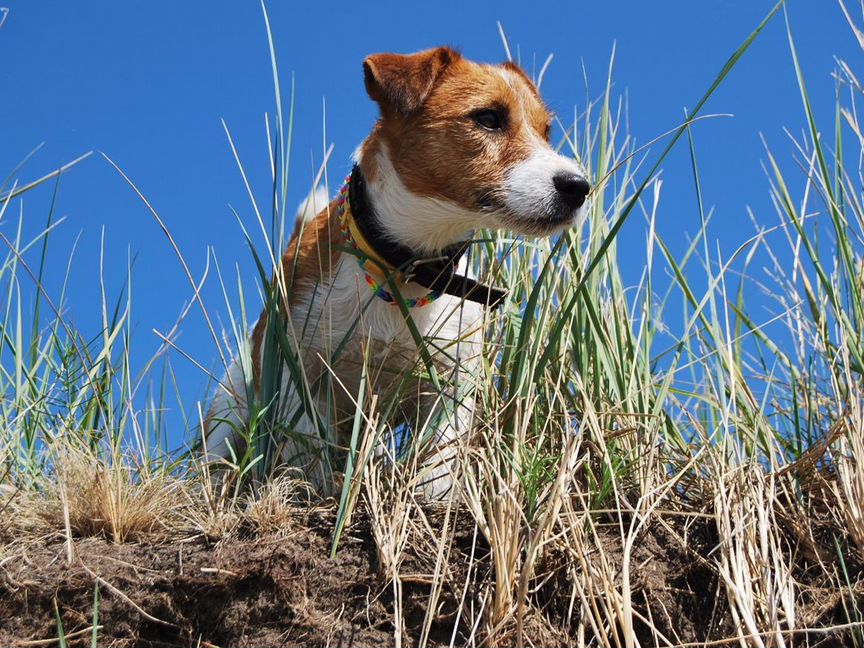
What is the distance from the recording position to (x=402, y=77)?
338 cm

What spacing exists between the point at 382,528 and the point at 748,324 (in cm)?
168

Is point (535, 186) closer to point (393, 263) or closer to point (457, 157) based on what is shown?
point (457, 157)

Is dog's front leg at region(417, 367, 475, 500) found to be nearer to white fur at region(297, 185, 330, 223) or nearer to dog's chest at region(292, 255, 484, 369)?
dog's chest at region(292, 255, 484, 369)

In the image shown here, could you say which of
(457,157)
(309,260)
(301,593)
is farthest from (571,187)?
(301,593)

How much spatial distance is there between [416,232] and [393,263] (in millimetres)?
145

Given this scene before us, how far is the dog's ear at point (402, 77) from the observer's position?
336 centimetres

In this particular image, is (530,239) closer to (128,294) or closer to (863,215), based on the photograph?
(863,215)

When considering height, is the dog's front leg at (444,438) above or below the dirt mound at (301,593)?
above

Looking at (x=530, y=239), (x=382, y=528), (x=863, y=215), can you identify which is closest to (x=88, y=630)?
(x=382, y=528)

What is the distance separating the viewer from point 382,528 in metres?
2.66

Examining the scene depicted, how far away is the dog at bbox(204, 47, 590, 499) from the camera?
10.4ft

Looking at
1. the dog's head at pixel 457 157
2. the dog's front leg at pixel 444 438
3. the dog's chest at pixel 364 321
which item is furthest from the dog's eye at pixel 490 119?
the dog's front leg at pixel 444 438

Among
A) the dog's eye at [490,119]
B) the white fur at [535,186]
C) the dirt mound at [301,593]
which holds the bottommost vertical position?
the dirt mound at [301,593]

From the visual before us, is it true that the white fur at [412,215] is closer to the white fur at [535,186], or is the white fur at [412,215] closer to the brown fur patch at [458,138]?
the brown fur patch at [458,138]
